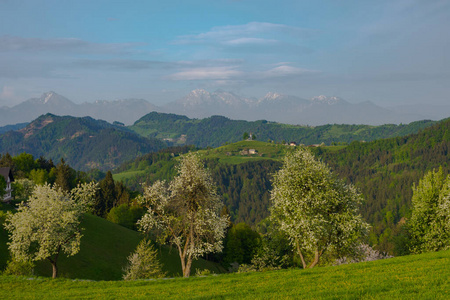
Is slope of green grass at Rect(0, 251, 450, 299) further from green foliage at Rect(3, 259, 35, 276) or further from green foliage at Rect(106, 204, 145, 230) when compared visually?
green foliage at Rect(106, 204, 145, 230)

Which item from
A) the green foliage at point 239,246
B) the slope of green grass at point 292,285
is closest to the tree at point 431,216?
the slope of green grass at point 292,285

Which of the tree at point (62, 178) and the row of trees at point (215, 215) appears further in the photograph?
the tree at point (62, 178)

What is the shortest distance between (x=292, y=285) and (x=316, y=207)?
13.0 metres

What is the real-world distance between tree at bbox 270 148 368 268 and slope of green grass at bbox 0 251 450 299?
15.8 feet

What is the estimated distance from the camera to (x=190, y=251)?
128 ft

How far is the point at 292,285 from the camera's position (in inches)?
1041

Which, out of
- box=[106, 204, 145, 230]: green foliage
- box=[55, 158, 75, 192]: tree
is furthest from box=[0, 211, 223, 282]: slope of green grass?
box=[55, 158, 75, 192]: tree

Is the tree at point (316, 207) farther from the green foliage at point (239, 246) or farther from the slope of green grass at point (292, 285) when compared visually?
the green foliage at point (239, 246)

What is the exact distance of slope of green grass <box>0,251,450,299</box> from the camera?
22344mm

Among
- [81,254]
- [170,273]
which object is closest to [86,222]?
[81,254]

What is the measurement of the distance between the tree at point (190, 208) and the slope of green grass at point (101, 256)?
16515mm

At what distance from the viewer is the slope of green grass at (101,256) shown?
5717cm

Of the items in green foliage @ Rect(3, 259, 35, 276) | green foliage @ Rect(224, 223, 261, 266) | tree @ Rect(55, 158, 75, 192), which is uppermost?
tree @ Rect(55, 158, 75, 192)

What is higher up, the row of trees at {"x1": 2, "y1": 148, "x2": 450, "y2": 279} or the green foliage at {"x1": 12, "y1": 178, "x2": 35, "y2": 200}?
the row of trees at {"x1": 2, "y1": 148, "x2": 450, "y2": 279}
